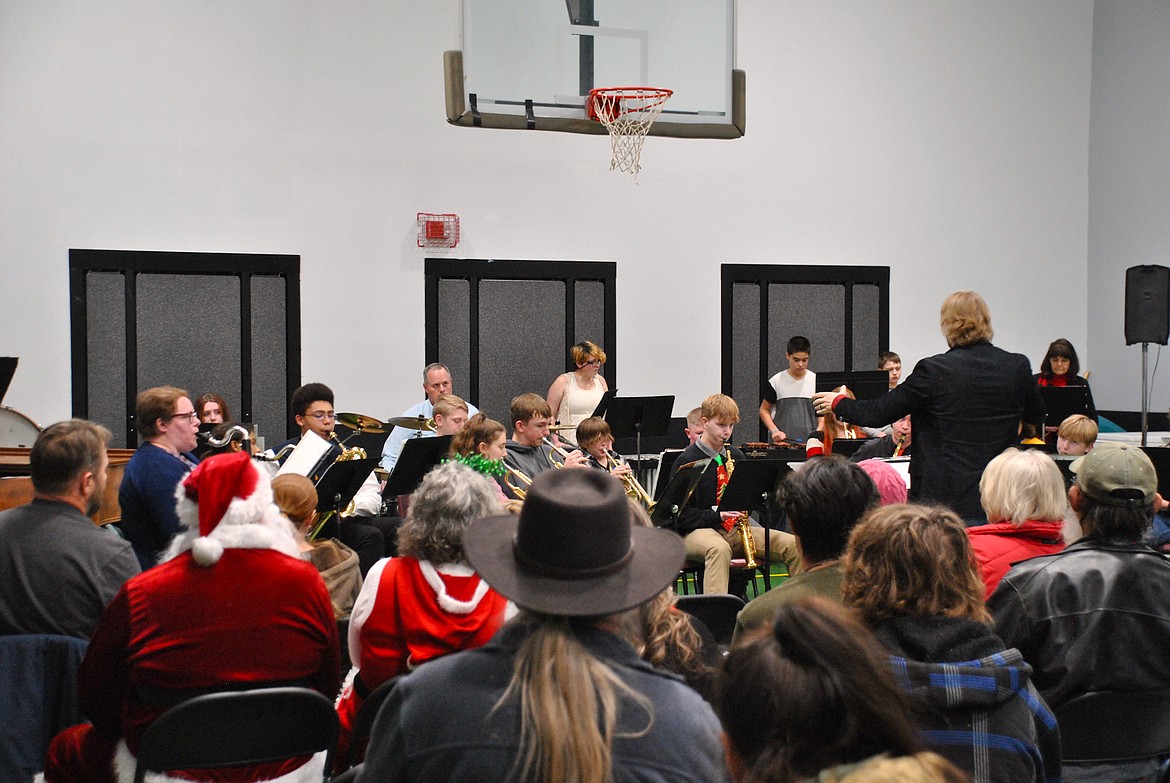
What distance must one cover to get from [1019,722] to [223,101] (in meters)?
7.95

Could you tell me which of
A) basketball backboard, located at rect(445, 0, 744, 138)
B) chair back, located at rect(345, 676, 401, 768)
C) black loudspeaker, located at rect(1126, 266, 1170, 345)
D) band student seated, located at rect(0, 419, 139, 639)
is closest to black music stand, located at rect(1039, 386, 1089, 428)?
black loudspeaker, located at rect(1126, 266, 1170, 345)

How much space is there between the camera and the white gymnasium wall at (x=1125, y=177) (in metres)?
10.1

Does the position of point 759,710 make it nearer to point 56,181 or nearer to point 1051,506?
point 1051,506

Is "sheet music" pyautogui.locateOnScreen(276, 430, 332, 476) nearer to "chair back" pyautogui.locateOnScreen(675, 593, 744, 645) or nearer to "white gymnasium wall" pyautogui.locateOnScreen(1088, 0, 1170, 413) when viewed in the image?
"chair back" pyautogui.locateOnScreen(675, 593, 744, 645)

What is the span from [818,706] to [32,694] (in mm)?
2285

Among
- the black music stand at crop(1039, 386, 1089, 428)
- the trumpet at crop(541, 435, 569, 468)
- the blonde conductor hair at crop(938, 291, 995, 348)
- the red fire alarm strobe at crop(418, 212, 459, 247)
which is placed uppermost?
the red fire alarm strobe at crop(418, 212, 459, 247)

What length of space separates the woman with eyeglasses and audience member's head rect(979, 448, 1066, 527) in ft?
16.9

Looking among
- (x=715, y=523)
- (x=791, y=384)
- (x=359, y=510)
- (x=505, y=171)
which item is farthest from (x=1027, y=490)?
(x=505, y=171)

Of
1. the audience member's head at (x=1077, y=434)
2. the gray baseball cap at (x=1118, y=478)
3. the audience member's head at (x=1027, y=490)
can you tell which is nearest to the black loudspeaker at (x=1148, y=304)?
the audience member's head at (x=1077, y=434)

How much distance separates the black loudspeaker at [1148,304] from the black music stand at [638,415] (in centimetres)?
484

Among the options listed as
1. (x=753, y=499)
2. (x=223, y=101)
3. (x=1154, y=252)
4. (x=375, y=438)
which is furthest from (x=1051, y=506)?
(x=1154, y=252)

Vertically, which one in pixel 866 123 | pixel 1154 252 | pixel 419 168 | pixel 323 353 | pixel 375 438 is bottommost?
pixel 375 438

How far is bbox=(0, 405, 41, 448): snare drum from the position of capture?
6770 mm

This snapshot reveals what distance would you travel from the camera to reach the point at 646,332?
31.1 feet
